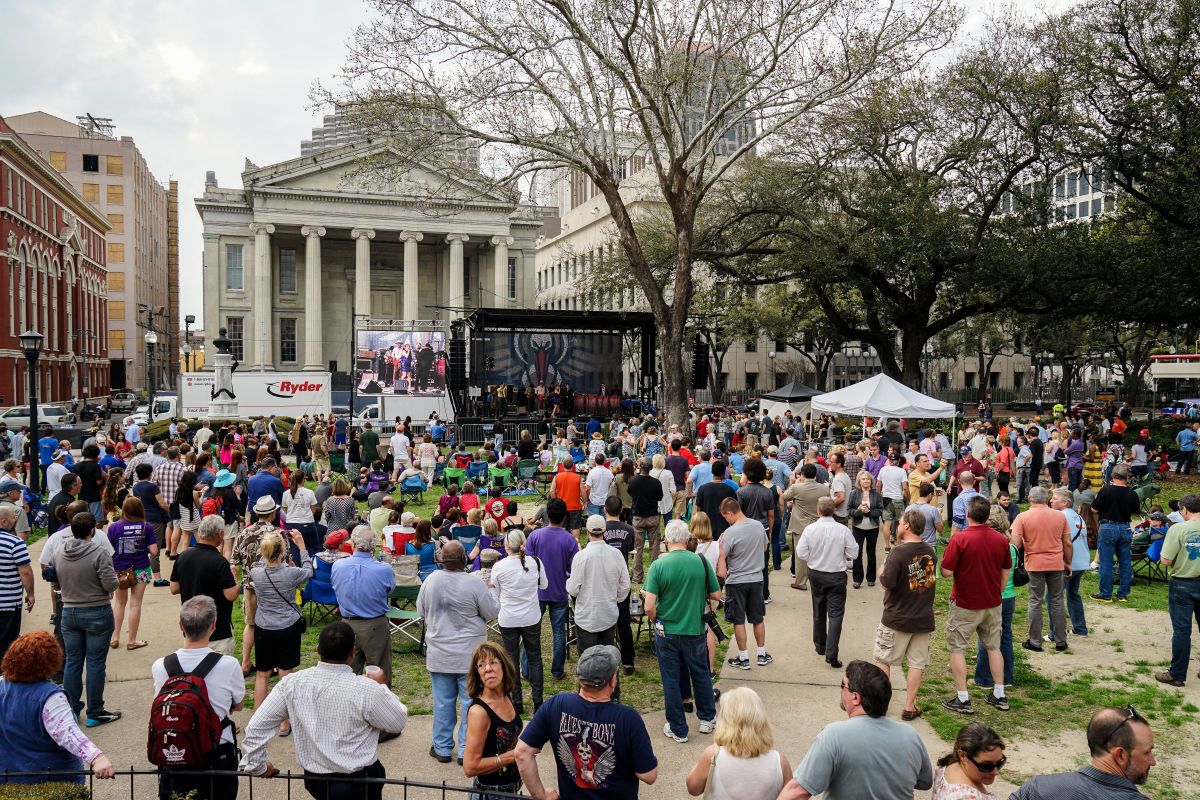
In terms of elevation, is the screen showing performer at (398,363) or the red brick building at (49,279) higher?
the red brick building at (49,279)

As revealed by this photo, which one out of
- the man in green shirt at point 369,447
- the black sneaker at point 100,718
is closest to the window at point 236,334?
the man in green shirt at point 369,447

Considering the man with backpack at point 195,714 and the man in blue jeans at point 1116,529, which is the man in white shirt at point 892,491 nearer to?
the man in blue jeans at point 1116,529

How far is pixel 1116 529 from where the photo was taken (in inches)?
388

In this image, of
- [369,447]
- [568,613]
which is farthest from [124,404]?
[568,613]

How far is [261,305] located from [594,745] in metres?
54.3

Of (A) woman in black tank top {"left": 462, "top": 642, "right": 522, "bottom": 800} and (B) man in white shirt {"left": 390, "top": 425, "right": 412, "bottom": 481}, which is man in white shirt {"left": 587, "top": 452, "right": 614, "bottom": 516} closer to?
(B) man in white shirt {"left": 390, "top": 425, "right": 412, "bottom": 481}

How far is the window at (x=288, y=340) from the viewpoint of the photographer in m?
58.2

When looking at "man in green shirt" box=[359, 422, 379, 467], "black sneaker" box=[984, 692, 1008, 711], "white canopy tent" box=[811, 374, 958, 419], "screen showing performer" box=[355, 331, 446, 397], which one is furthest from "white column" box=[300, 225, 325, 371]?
"black sneaker" box=[984, 692, 1008, 711]

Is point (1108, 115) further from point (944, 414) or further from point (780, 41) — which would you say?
point (944, 414)

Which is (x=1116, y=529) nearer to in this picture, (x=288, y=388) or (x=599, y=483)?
(x=599, y=483)

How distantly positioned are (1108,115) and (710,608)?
23336 mm

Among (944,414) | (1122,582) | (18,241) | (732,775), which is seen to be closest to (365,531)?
(732,775)

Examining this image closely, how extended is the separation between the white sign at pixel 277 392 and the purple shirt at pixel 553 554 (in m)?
25.5

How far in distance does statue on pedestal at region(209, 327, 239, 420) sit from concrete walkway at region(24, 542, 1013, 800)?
20.1 m
